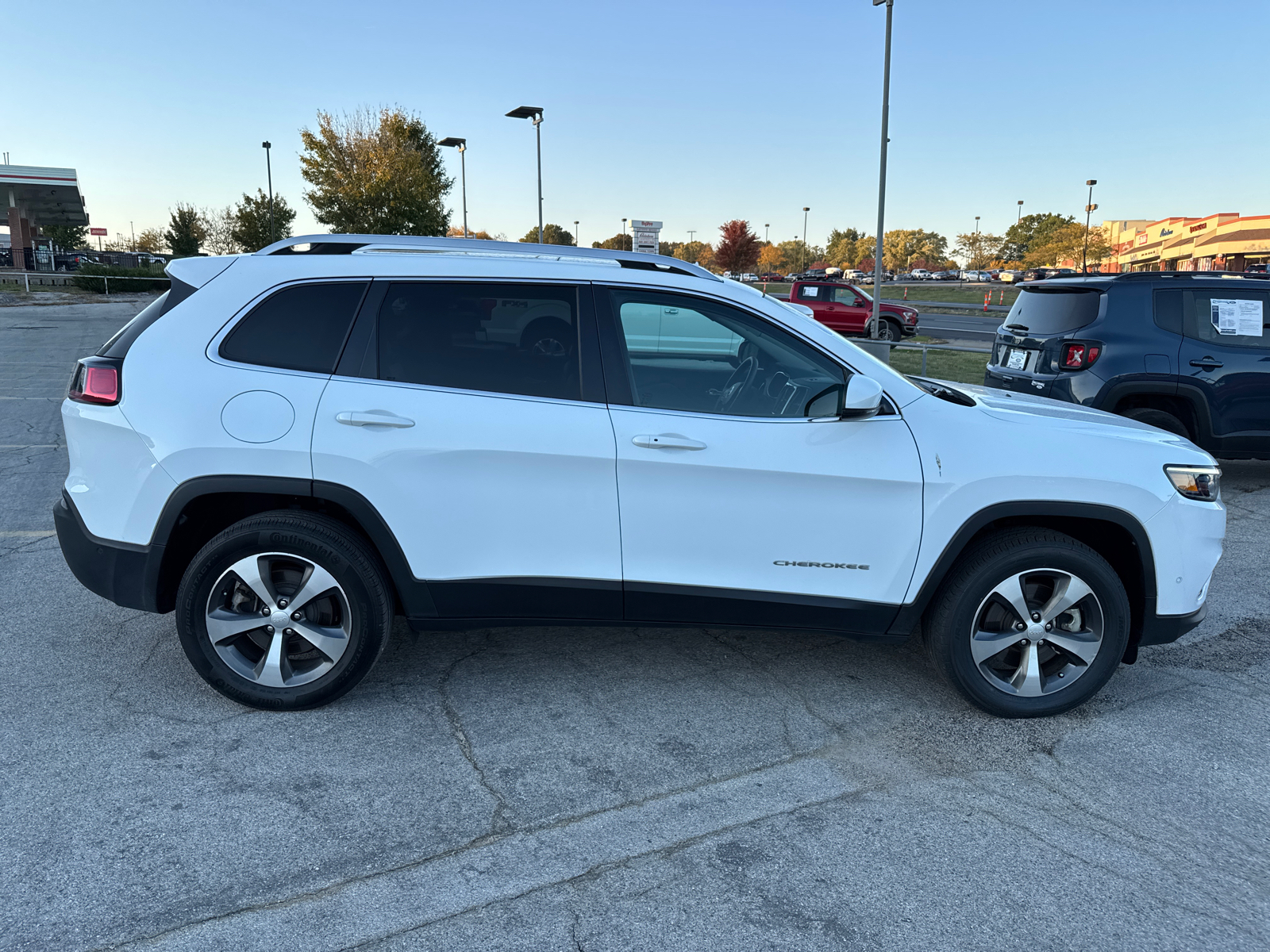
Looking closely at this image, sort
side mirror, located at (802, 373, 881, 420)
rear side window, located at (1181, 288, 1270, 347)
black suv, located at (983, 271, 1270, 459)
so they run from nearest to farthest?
side mirror, located at (802, 373, 881, 420) < black suv, located at (983, 271, 1270, 459) < rear side window, located at (1181, 288, 1270, 347)

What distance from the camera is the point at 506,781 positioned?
326 cm

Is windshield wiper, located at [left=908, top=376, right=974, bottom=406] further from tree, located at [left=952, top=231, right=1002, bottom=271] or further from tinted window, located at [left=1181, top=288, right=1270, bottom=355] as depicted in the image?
tree, located at [left=952, top=231, right=1002, bottom=271]

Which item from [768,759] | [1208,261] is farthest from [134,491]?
[1208,261]

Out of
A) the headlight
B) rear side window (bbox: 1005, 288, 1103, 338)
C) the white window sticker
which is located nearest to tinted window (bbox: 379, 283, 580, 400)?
the headlight

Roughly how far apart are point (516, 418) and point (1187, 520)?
273 centimetres

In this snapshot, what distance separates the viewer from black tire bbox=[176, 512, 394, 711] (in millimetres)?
3582

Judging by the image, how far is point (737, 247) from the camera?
267 feet

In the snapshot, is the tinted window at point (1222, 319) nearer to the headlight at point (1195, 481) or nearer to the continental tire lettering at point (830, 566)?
the headlight at point (1195, 481)

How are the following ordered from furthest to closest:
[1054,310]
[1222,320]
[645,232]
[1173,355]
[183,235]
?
[183,235] → [645,232] → [1054,310] → [1222,320] → [1173,355]

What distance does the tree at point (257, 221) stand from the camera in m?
50.6

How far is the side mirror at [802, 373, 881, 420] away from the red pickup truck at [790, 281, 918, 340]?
22406mm

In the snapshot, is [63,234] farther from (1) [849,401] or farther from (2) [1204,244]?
(2) [1204,244]

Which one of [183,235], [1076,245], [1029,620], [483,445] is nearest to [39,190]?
[183,235]

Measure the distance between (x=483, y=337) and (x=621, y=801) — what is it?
1.82m
